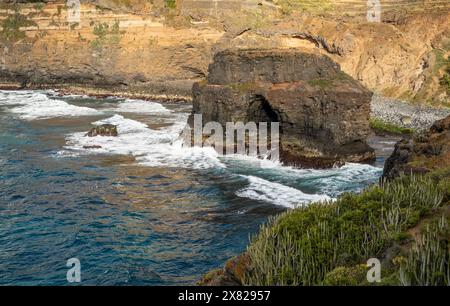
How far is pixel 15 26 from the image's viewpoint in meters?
82.2

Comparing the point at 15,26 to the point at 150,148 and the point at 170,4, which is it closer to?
the point at 170,4

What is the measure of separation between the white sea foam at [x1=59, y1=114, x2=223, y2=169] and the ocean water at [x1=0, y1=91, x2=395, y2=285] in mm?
87

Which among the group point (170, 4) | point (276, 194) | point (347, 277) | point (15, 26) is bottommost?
point (276, 194)

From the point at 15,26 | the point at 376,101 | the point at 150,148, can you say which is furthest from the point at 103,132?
the point at 15,26

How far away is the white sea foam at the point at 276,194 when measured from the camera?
80.8ft

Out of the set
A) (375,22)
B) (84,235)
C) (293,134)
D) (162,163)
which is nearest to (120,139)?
(162,163)

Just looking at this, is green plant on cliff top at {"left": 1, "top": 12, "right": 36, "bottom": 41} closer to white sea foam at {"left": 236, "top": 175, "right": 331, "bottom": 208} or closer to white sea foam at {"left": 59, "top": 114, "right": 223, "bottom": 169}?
white sea foam at {"left": 59, "top": 114, "right": 223, "bottom": 169}

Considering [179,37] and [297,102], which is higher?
[179,37]

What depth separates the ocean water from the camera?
728 inches

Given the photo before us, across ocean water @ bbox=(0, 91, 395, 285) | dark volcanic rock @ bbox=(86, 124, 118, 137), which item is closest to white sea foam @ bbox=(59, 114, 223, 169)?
ocean water @ bbox=(0, 91, 395, 285)

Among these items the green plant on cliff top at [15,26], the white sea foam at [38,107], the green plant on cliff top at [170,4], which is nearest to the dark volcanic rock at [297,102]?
the white sea foam at [38,107]

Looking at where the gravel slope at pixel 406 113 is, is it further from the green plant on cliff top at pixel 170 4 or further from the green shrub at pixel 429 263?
the green plant on cliff top at pixel 170 4

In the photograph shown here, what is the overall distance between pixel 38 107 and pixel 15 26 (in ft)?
93.1

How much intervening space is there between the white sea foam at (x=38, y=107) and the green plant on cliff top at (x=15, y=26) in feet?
41.3
